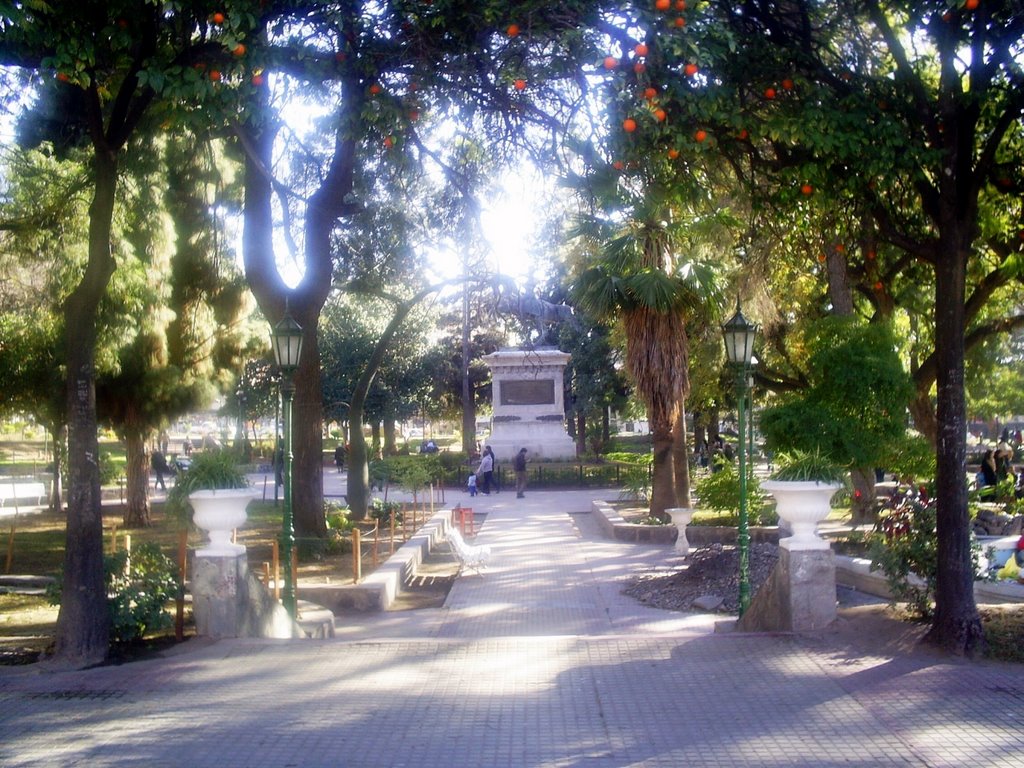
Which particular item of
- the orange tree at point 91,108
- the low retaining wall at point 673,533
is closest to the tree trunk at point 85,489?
the orange tree at point 91,108

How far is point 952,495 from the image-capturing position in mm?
8289

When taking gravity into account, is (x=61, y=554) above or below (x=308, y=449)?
below

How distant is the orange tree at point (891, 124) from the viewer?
8.36 meters

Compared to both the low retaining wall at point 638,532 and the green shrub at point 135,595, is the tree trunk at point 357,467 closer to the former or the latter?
the low retaining wall at point 638,532

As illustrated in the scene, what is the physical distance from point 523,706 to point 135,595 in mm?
3965

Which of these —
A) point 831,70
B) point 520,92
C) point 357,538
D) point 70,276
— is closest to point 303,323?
point 70,276

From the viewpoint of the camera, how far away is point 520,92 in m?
10.4

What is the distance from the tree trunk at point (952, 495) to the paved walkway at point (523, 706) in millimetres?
342

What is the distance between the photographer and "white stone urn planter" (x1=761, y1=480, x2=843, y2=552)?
895cm

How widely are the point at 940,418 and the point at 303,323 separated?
35.3 feet

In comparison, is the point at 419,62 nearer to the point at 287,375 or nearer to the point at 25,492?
the point at 287,375

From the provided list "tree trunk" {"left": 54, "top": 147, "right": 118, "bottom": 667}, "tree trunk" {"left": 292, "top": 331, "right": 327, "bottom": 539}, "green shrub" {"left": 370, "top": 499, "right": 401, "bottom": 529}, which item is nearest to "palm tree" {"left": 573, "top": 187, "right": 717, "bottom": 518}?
"tree trunk" {"left": 292, "top": 331, "right": 327, "bottom": 539}

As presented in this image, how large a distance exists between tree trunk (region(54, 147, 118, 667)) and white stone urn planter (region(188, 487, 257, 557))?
0.85 meters

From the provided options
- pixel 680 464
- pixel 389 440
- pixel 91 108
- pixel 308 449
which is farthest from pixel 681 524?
pixel 389 440
